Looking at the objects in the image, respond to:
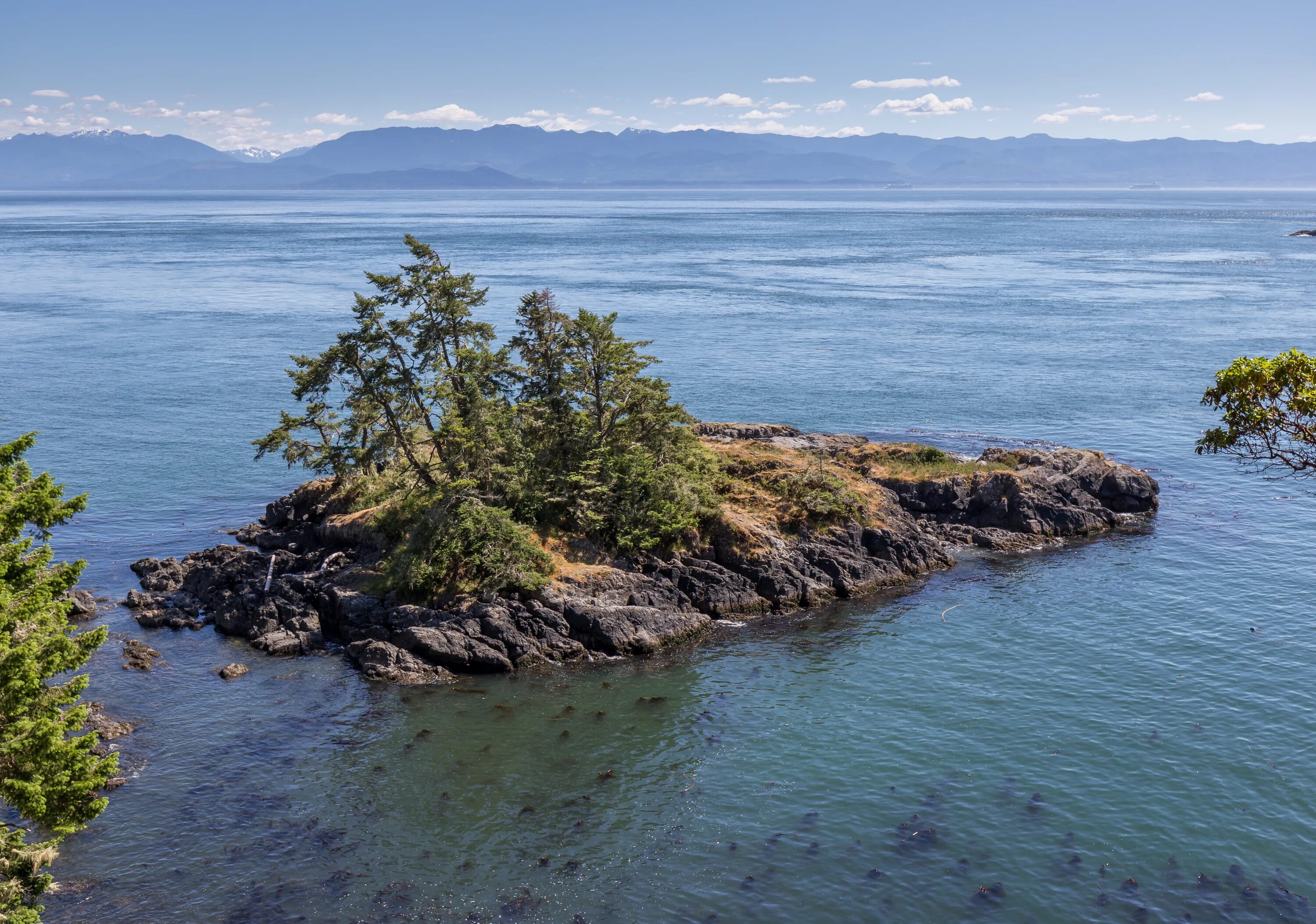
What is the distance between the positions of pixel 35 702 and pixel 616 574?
86.2ft

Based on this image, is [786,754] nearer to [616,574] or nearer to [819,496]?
[616,574]

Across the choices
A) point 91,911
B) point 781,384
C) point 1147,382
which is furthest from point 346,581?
point 1147,382

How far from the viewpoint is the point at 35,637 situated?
2283 cm

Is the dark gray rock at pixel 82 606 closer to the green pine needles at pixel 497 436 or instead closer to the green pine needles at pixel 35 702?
A: the green pine needles at pixel 497 436

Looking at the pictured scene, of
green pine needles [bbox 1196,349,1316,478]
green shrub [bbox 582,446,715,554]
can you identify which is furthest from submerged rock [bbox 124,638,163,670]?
green pine needles [bbox 1196,349,1316,478]

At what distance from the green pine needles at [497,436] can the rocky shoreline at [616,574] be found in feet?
5.10

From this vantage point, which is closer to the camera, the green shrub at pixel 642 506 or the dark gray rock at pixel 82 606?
the dark gray rock at pixel 82 606

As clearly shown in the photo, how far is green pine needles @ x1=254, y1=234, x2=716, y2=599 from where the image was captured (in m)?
45.3

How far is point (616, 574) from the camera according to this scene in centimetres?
4647

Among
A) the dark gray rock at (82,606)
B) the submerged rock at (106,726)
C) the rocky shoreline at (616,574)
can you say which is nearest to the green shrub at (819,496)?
the rocky shoreline at (616,574)

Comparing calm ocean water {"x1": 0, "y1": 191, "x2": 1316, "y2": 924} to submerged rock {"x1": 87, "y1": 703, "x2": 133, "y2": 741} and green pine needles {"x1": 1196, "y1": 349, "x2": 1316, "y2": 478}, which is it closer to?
submerged rock {"x1": 87, "y1": 703, "x2": 133, "y2": 741}

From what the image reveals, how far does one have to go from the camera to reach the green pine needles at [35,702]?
21906mm

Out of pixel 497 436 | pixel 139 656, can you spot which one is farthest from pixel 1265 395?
pixel 139 656

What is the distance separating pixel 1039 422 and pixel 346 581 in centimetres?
5390
